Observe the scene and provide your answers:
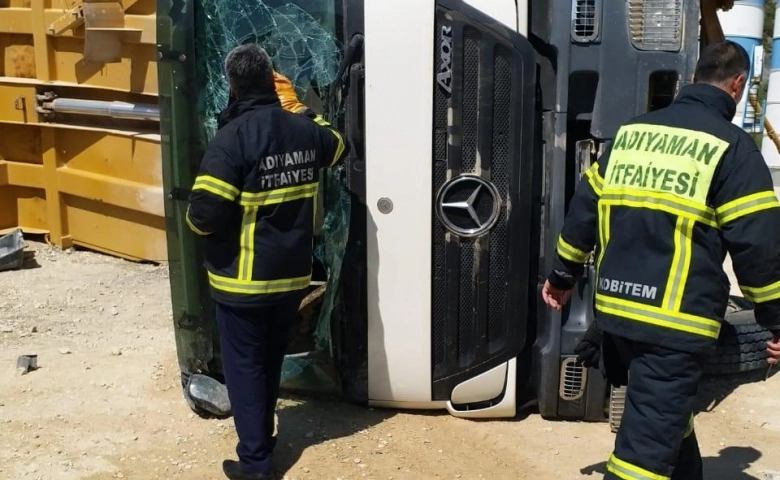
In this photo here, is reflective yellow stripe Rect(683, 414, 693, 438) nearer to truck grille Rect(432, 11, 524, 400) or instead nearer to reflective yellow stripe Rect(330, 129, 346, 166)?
truck grille Rect(432, 11, 524, 400)

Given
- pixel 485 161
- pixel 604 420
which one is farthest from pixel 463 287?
pixel 604 420

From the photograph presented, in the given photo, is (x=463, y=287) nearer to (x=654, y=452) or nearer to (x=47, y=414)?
(x=654, y=452)

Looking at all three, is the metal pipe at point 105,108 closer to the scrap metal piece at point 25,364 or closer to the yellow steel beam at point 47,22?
the yellow steel beam at point 47,22

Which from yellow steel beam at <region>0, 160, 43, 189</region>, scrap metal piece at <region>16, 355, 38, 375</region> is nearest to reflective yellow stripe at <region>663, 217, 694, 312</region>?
scrap metal piece at <region>16, 355, 38, 375</region>

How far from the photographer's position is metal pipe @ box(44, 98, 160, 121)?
20.0 ft

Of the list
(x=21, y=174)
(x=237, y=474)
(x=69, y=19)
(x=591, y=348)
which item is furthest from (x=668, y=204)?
(x=21, y=174)

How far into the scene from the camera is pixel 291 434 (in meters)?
4.00

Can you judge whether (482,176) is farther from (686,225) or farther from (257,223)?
(686,225)

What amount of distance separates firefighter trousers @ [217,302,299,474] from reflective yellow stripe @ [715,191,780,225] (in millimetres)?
1690

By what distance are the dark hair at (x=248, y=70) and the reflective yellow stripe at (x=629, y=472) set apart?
5.89 ft

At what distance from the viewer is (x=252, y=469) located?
3566 mm

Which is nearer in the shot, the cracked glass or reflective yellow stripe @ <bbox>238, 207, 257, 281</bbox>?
reflective yellow stripe @ <bbox>238, 207, 257, 281</bbox>

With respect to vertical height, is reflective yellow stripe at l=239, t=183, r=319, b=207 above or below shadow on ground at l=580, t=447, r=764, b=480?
above

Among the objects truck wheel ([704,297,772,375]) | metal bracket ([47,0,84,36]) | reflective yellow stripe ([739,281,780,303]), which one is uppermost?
metal bracket ([47,0,84,36])
